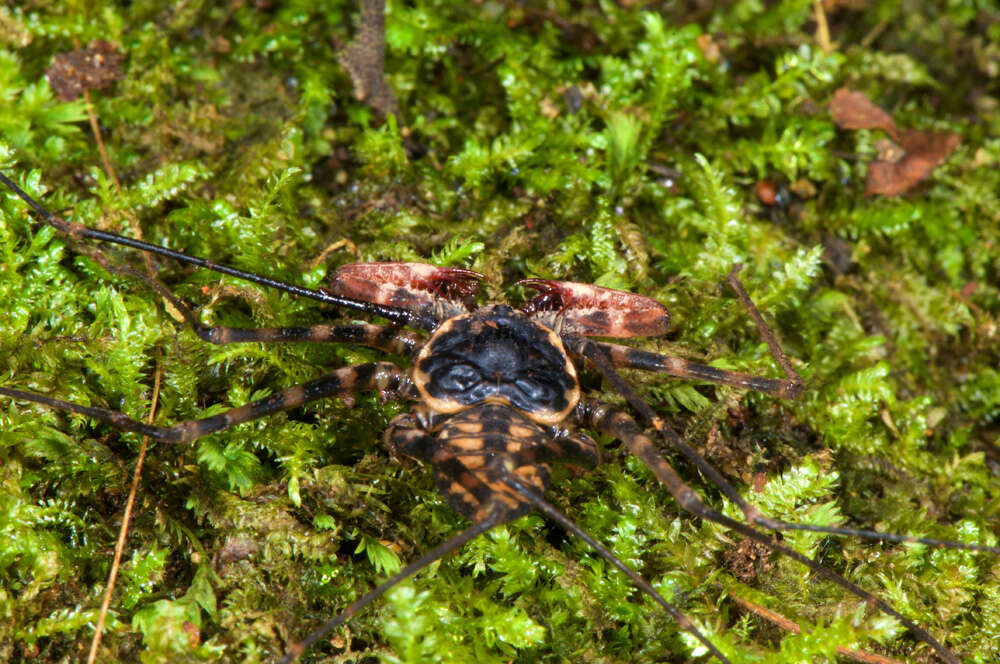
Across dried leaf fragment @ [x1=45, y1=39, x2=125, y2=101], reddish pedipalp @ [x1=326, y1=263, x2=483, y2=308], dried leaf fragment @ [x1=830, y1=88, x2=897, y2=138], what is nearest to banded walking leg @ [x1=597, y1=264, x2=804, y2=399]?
reddish pedipalp @ [x1=326, y1=263, x2=483, y2=308]

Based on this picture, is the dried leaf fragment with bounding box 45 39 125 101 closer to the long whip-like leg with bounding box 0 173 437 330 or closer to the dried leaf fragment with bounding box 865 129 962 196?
the long whip-like leg with bounding box 0 173 437 330

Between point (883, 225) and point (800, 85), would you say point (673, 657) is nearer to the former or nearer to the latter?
point (883, 225)

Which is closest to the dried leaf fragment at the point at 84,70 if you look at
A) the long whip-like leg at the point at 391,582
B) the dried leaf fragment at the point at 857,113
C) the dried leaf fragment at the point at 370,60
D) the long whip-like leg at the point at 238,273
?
the long whip-like leg at the point at 238,273

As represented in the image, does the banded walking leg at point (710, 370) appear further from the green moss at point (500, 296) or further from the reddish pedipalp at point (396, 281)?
the reddish pedipalp at point (396, 281)

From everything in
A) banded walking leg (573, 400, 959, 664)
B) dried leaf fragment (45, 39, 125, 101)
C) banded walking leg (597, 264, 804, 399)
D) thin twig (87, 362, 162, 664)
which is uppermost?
dried leaf fragment (45, 39, 125, 101)

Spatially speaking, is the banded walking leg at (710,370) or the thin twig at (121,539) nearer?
the thin twig at (121,539)

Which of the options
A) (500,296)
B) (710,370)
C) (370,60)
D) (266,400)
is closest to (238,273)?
(266,400)

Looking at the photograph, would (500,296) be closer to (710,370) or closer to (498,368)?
(498,368)
